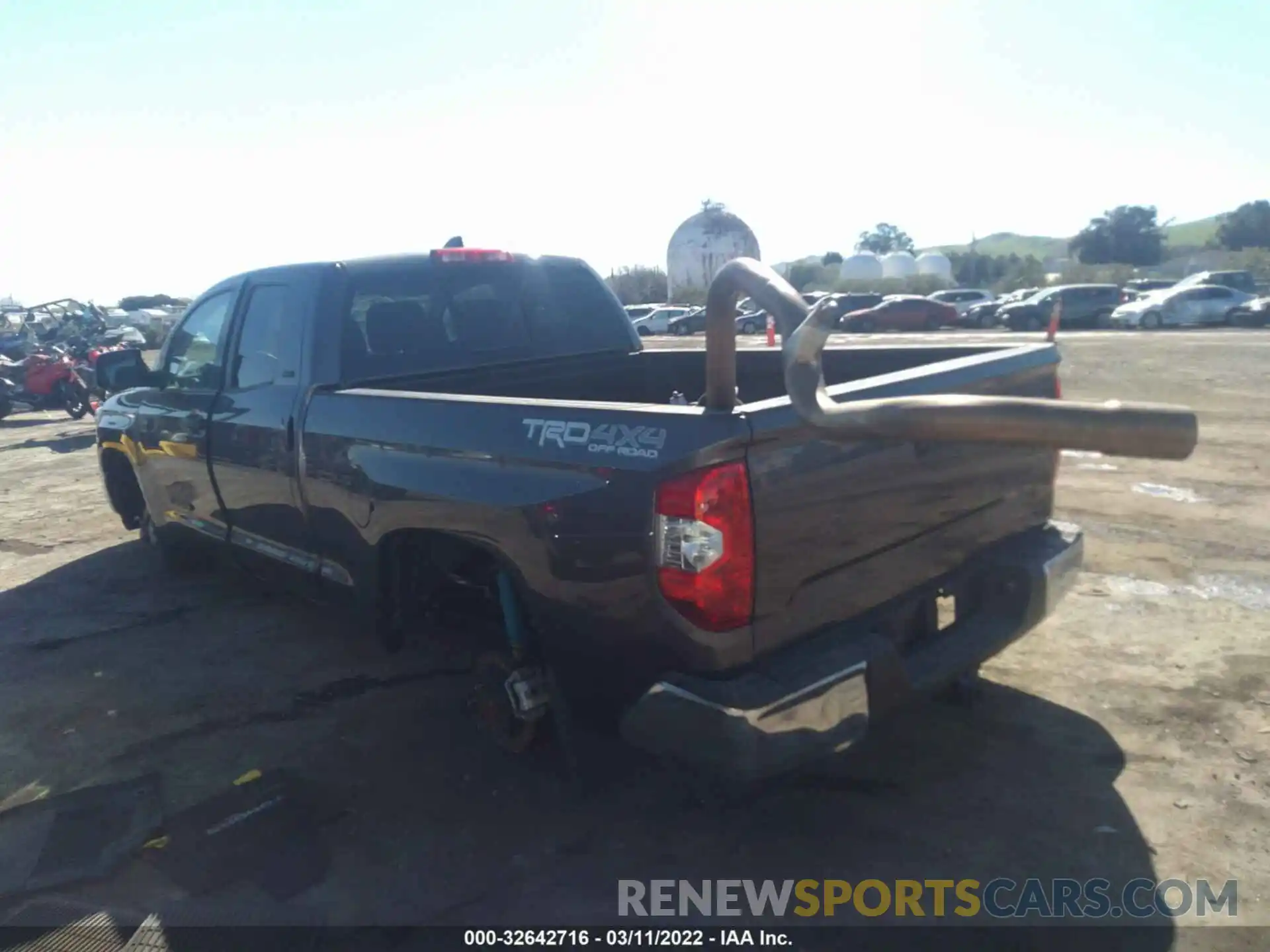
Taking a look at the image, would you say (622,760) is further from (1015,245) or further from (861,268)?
(1015,245)

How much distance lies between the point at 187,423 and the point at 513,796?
293 cm

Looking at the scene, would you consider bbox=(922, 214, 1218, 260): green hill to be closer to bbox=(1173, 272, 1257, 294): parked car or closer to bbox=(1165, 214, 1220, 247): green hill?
bbox=(1165, 214, 1220, 247): green hill

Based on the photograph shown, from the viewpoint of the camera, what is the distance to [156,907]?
317 centimetres

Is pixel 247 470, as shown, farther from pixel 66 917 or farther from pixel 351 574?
pixel 66 917

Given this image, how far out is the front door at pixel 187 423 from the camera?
204 inches

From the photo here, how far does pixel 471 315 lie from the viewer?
4.91 meters

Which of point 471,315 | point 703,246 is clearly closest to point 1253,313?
point 703,246

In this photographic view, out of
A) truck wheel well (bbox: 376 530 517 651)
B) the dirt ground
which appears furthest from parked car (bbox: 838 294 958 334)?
truck wheel well (bbox: 376 530 517 651)

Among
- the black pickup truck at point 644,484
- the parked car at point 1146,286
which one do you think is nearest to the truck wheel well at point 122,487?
the black pickup truck at point 644,484

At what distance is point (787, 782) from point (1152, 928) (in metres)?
1.23

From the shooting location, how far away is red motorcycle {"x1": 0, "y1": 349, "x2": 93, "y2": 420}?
666 inches

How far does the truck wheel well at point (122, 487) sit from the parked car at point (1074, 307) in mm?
32812

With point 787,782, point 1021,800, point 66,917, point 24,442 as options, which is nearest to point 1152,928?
point 1021,800

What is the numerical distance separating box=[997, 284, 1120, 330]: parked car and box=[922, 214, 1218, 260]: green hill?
68324 millimetres
